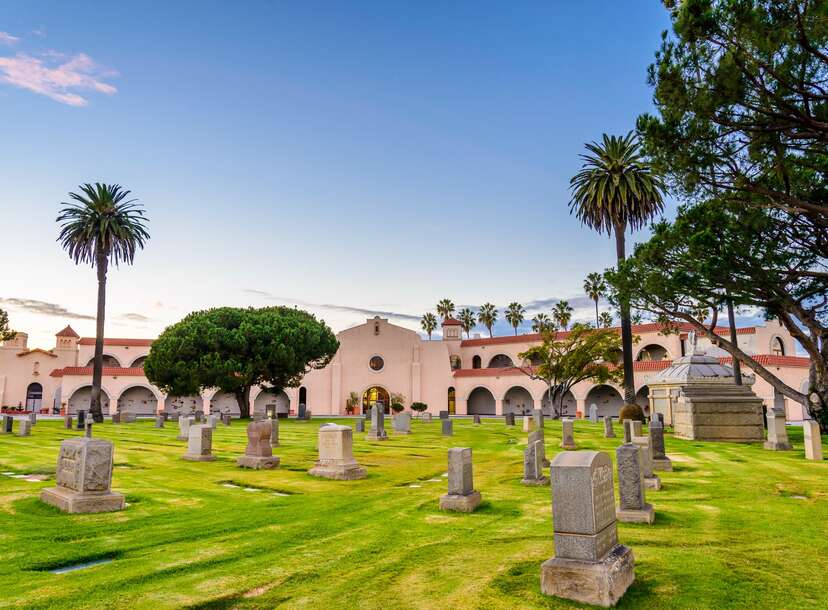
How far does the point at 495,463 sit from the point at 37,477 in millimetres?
11713

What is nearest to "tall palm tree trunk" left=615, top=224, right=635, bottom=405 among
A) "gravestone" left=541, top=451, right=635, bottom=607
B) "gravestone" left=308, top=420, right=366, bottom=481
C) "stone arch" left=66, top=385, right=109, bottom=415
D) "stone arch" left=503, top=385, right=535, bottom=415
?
"gravestone" left=308, top=420, right=366, bottom=481

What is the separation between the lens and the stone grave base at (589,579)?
513 centimetres

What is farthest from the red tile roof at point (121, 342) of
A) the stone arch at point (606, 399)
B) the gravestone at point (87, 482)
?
the gravestone at point (87, 482)

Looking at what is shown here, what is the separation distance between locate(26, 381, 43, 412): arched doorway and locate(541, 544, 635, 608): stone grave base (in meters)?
66.2

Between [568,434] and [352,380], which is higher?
[352,380]

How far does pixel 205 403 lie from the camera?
54531mm

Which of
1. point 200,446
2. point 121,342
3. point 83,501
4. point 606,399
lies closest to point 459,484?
point 83,501

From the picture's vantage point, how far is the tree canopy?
39.4 meters

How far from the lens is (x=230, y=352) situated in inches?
1615

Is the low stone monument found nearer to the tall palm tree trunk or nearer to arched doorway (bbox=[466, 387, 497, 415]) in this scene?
the tall palm tree trunk

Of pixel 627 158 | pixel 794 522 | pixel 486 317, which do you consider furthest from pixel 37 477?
pixel 486 317

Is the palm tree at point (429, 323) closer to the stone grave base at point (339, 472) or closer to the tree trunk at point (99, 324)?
the tree trunk at point (99, 324)

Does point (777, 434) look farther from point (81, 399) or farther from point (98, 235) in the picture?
point (81, 399)

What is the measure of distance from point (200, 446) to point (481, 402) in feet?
161
